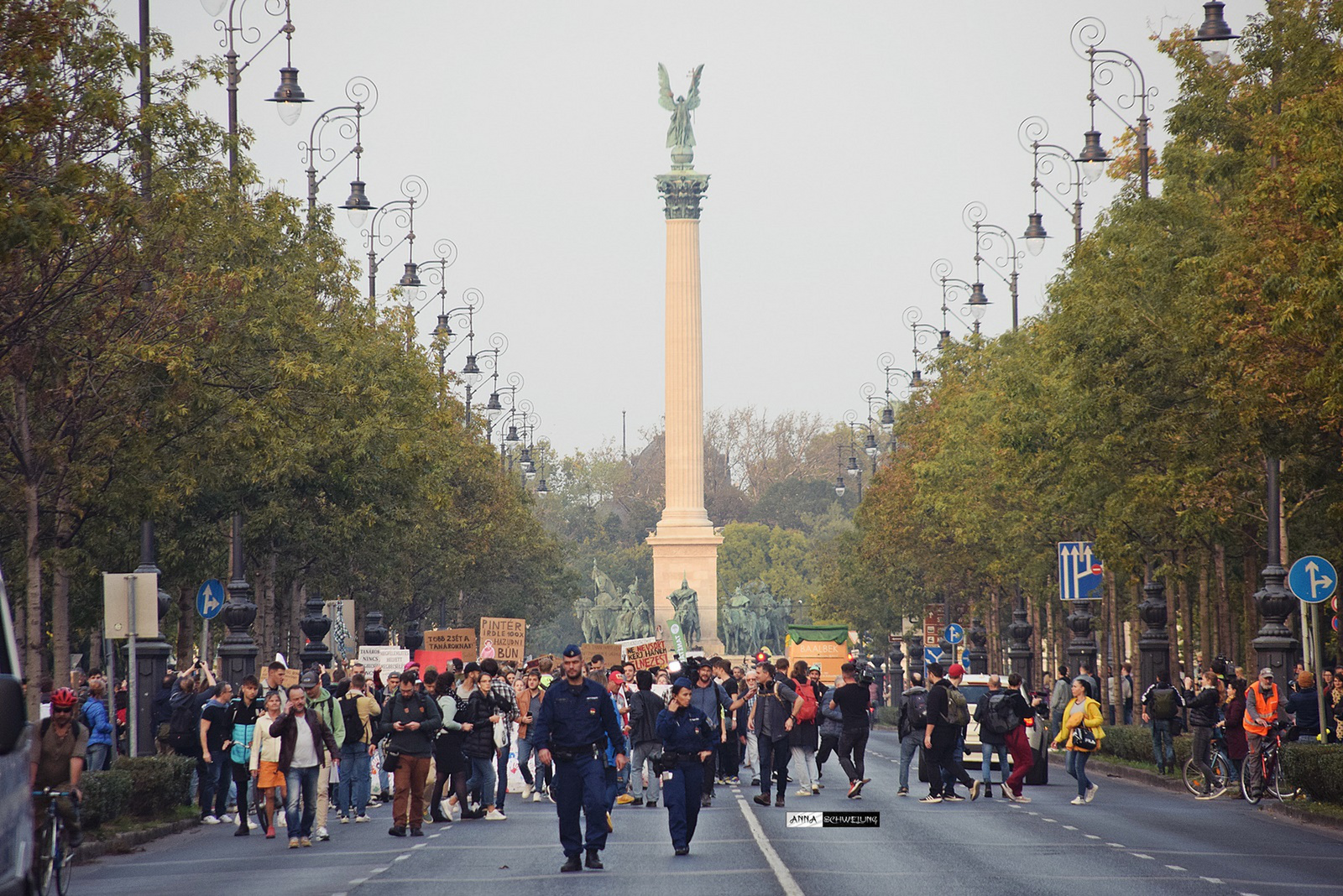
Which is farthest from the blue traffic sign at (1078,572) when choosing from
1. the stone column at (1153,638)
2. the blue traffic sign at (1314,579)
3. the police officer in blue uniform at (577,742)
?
the police officer in blue uniform at (577,742)

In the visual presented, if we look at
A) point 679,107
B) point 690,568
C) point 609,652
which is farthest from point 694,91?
point 609,652

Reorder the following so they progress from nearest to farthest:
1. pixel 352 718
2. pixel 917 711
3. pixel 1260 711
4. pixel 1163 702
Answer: pixel 352 718 → pixel 1260 711 → pixel 917 711 → pixel 1163 702

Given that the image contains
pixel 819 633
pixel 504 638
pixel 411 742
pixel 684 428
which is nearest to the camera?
pixel 411 742

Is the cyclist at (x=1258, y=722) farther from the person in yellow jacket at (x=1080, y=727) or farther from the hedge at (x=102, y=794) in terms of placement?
the hedge at (x=102, y=794)

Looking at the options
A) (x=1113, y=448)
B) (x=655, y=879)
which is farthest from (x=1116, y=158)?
(x=655, y=879)

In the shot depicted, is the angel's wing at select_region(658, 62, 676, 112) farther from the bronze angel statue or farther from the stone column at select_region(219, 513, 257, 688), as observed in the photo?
the stone column at select_region(219, 513, 257, 688)

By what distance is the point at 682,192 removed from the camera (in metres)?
93.5

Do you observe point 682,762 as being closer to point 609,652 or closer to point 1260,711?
point 1260,711

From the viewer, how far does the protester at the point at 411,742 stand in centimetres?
2200

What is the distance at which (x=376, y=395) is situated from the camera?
33688 mm

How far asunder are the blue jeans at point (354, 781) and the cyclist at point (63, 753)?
24.4ft

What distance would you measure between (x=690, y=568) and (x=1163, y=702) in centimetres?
6432

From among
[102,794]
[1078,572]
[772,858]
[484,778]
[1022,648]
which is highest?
[1078,572]

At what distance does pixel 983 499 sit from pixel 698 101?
4992cm
